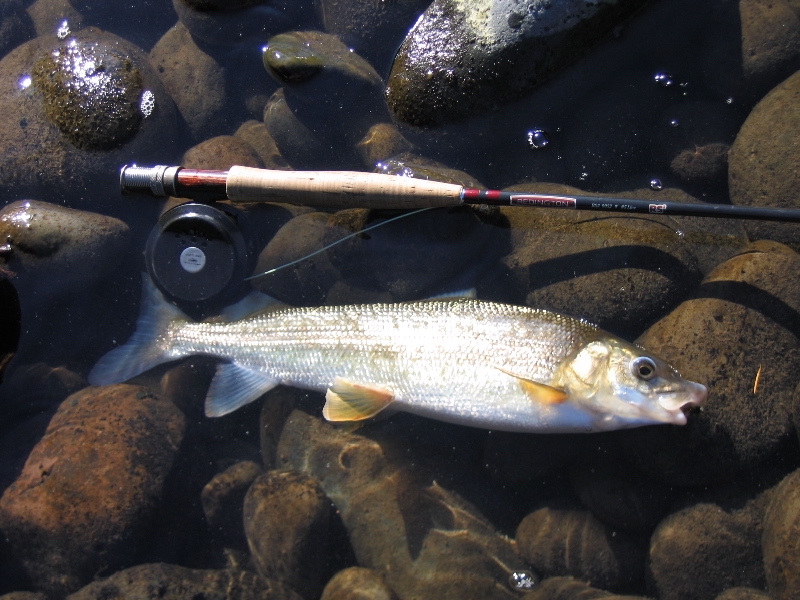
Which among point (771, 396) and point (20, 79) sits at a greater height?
point (20, 79)

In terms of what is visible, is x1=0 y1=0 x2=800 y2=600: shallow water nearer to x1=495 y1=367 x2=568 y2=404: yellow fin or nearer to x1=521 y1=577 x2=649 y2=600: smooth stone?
x1=521 y1=577 x2=649 y2=600: smooth stone

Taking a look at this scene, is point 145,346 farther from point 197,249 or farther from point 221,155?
point 221,155

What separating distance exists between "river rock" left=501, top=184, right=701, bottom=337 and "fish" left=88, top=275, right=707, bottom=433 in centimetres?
52

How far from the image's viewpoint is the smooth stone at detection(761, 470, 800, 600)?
3402mm

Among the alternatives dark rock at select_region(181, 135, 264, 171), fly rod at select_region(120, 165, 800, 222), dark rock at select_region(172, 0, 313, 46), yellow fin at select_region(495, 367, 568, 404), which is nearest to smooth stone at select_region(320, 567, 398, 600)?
yellow fin at select_region(495, 367, 568, 404)

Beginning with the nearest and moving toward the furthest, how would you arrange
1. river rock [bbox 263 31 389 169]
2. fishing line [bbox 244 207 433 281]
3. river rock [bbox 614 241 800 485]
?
river rock [bbox 614 241 800 485] → fishing line [bbox 244 207 433 281] → river rock [bbox 263 31 389 169]

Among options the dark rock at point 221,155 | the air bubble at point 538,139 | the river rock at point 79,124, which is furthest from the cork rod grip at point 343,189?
the river rock at point 79,124

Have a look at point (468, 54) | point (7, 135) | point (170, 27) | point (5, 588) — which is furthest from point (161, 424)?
point (170, 27)

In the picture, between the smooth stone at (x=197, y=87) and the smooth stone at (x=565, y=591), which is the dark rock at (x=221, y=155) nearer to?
the smooth stone at (x=197, y=87)

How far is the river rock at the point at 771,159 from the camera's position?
414 centimetres

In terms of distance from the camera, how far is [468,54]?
4.26m

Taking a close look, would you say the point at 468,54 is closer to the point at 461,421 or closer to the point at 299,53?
the point at 299,53

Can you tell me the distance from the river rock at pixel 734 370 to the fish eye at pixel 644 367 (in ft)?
2.09

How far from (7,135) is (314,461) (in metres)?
4.33
